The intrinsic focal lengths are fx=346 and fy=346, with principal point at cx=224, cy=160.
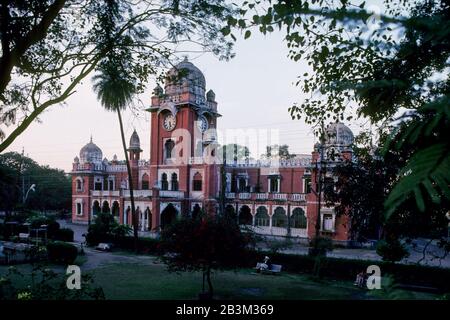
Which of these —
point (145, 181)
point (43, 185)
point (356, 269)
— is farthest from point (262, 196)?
point (43, 185)

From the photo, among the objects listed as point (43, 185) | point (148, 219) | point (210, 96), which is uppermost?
point (210, 96)

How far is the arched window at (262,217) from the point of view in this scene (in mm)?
33562

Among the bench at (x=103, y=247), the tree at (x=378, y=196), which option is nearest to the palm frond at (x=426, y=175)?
the tree at (x=378, y=196)

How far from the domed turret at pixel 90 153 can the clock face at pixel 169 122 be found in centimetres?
1408

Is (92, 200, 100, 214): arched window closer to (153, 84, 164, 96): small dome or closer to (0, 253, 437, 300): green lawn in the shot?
(0, 253, 437, 300): green lawn

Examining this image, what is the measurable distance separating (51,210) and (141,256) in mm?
48787

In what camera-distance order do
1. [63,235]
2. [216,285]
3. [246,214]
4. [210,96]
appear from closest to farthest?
[216,285] < [63,235] < [246,214] < [210,96]

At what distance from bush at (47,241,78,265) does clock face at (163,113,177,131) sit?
18375 mm

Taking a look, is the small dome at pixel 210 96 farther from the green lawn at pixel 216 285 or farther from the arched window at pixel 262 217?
the green lawn at pixel 216 285

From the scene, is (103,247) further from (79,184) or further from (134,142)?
(79,184)

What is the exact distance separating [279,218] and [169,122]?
1492 centimetres

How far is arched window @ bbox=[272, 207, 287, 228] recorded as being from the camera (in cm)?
3253

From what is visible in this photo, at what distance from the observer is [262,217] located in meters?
33.9
